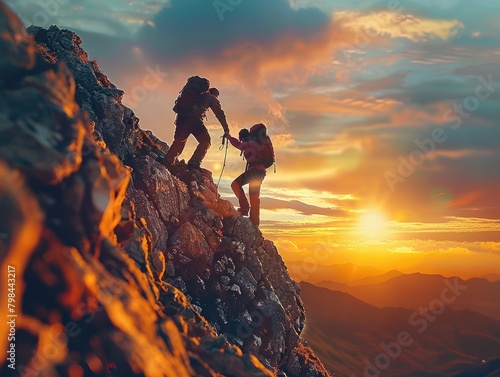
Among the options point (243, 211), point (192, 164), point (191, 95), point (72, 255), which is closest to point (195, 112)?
point (191, 95)

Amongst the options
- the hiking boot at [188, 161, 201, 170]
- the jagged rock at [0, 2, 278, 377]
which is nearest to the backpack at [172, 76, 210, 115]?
the hiking boot at [188, 161, 201, 170]

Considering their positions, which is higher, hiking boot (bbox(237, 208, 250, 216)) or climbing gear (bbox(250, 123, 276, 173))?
climbing gear (bbox(250, 123, 276, 173))

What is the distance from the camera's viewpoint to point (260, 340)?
25.1 m

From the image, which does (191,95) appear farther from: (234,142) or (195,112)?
(234,142)

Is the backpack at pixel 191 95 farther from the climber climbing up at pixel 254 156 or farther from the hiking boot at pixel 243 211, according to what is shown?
the hiking boot at pixel 243 211

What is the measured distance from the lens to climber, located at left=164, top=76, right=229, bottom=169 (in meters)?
25.9

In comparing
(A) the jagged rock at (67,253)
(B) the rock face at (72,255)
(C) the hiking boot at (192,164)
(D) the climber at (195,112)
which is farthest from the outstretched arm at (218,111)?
(A) the jagged rock at (67,253)

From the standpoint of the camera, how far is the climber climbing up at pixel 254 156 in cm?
2648

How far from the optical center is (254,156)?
A: 26.6 m

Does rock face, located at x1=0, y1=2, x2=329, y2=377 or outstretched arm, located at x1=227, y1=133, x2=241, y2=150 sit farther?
outstretched arm, located at x1=227, y1=133, x2=241, y2=150

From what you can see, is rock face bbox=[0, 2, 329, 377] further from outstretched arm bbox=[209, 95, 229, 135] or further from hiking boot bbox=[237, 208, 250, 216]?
hiking boot bbox=[237, 208, 250, 216]

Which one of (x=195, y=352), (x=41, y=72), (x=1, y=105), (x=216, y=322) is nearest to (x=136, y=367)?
(x=195, y=352)

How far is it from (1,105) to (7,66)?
4.02 ft

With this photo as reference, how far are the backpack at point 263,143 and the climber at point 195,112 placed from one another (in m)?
1.71
